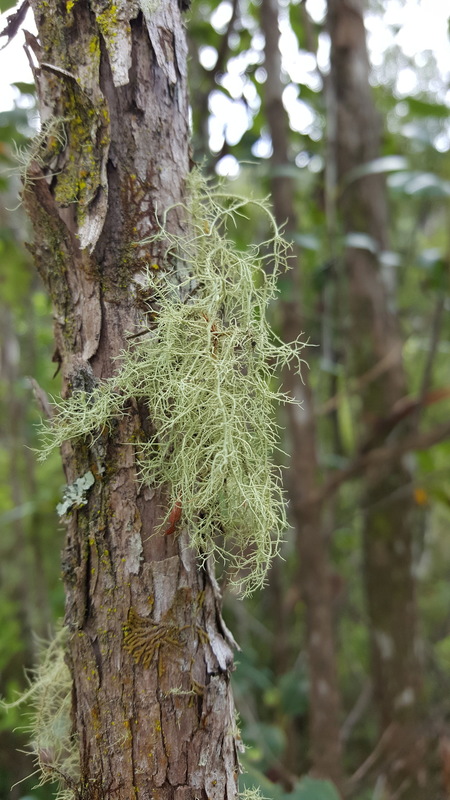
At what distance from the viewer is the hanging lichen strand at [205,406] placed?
0.53 metres

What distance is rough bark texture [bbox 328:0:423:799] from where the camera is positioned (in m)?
1.98

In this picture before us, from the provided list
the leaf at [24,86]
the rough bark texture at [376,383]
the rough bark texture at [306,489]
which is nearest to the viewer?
the leaf at [24,86]

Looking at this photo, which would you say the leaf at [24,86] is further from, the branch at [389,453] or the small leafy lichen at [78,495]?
the branch at [389,453]

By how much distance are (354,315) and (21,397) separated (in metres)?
1.42

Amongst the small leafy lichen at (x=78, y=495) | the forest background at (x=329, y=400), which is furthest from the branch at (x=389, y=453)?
the small leafy lichen at (x=78, y=495)

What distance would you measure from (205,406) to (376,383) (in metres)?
1.71

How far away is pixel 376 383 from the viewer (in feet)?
7.09

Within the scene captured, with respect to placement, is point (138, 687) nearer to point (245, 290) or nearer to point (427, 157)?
point (245, 290)

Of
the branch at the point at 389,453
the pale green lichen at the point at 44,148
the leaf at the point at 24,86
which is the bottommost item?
the branch at the point at 389,453

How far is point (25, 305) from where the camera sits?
233 cm

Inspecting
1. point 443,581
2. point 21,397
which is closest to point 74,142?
point 21,397

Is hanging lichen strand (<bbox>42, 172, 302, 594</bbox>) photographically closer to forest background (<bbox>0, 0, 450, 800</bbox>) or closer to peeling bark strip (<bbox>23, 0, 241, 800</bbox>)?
peeling bark strip (<bbox>23, 0, 241, 800</bbox>)

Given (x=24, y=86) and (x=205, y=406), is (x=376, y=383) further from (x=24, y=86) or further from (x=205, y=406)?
(x=205, y=406)

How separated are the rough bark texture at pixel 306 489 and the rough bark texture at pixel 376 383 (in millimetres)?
357
